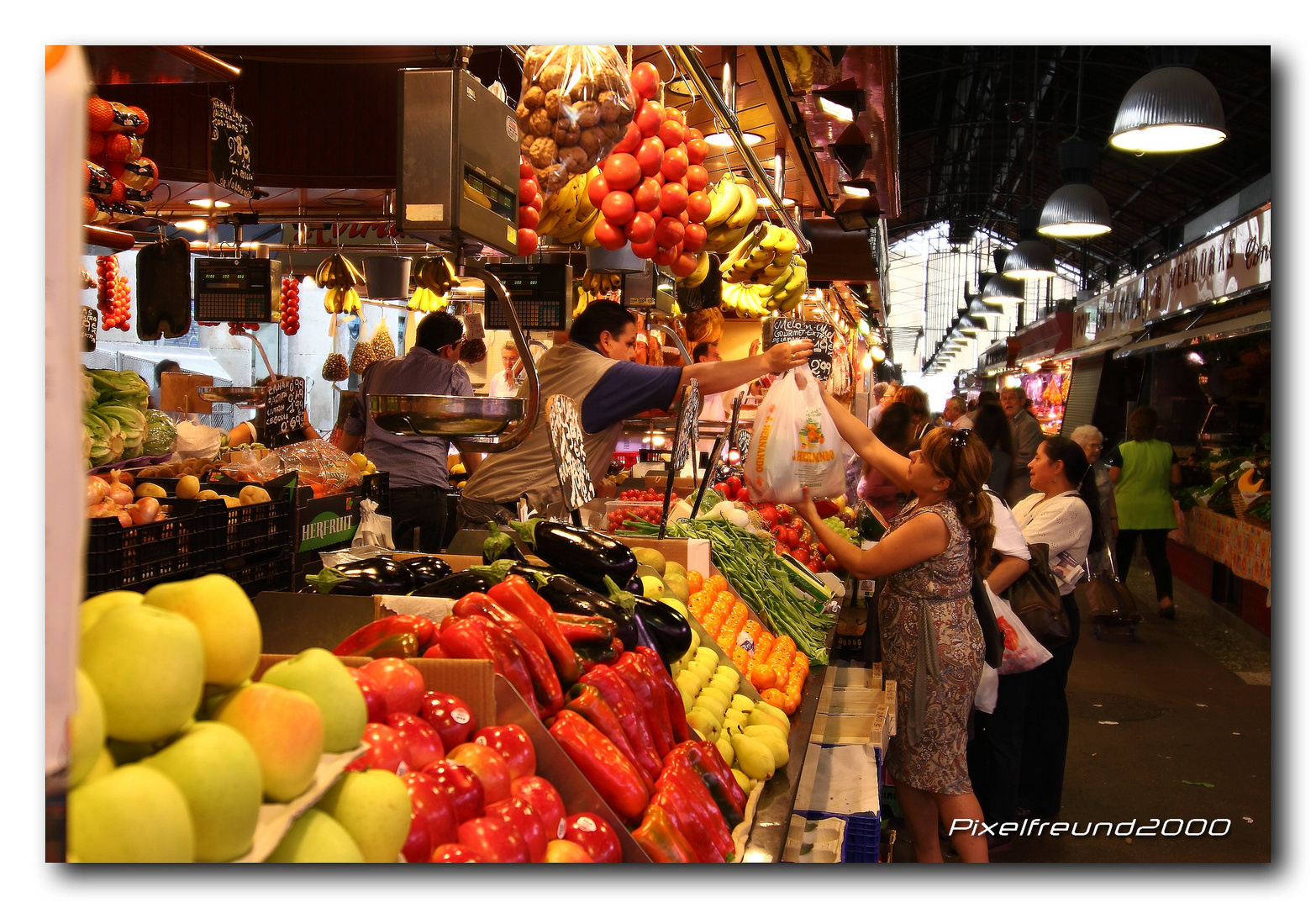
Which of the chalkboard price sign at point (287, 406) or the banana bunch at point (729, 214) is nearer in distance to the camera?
the chalkboard price sign at point (287, 406)

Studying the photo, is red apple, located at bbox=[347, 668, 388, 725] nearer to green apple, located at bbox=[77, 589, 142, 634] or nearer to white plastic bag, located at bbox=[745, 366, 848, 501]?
green apple, located at bbox=[77, 589, 142, 634]

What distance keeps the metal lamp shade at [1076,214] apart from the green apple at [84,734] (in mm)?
9112

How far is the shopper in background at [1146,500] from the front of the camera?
29.7 feet

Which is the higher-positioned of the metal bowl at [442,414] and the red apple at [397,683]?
the metal bowl at [442,414]

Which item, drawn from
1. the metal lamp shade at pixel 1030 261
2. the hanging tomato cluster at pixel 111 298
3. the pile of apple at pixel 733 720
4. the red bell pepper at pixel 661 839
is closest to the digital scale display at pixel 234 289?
the hanging tomato cluster at pixel 111 298

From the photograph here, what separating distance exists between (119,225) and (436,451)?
3.04 meters

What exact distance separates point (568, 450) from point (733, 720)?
94 centimetres

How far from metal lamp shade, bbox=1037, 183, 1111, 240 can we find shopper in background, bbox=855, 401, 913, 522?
381 centimetres

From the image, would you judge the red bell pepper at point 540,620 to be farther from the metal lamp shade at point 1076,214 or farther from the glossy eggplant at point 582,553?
the metal lamp shade at point 1076,214

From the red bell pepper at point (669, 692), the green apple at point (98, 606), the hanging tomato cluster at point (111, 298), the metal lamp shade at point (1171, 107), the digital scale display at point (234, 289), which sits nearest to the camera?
the green apple at point (98, 606)

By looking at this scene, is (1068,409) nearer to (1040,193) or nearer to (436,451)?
(1040,193)

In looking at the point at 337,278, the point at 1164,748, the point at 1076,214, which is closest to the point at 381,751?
the point at 1164,748

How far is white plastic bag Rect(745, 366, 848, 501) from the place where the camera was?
343cm

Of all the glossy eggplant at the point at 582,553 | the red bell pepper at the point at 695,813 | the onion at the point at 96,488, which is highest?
the onion at the point at 96,488
